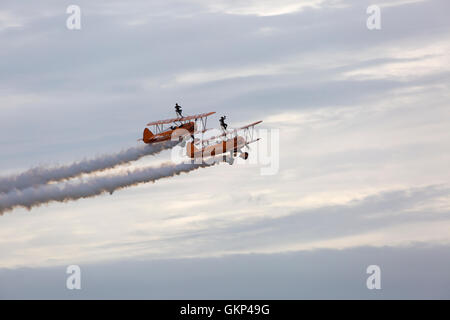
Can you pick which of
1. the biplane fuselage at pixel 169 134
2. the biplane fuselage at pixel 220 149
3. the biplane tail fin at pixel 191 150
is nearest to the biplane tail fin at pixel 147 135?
the biplane fuselage at pixel 169 134

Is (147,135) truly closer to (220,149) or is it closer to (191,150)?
(191,150)

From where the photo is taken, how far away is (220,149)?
10081 centimetres

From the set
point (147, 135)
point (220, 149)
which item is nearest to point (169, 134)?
point (147, 135)

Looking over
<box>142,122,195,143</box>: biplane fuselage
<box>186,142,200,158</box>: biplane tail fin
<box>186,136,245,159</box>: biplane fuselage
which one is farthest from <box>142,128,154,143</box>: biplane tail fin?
<box>186,136,245,159</box>: biplane fuselage

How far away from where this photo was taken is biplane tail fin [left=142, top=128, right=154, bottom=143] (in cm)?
10952

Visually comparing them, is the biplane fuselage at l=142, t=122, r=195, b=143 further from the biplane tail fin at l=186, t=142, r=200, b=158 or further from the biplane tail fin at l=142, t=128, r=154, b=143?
the biplane tail fin at l=186, t=142, r=200, b=158

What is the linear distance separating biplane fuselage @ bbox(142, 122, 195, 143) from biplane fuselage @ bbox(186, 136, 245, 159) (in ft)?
25.9

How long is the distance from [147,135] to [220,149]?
1535cm

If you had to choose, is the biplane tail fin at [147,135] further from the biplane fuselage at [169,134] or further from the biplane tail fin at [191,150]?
the biplane tail fin at [191,150]

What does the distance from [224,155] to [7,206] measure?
30637mm
